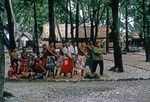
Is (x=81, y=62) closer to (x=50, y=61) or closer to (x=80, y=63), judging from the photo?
(x=80, y=63)

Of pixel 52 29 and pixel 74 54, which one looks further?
pixel 52 29

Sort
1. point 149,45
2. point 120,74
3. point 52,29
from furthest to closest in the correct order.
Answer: point 149,45 < point 52,29 < point 120,74

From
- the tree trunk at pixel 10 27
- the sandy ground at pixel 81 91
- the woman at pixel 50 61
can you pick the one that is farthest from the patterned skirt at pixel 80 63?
the tree trunk at pixel 10 27

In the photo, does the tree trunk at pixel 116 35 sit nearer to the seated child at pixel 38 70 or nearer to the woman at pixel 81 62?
the woman at pixel 81 62

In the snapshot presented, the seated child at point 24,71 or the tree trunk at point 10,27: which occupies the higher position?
the tree trunk at point 10,27

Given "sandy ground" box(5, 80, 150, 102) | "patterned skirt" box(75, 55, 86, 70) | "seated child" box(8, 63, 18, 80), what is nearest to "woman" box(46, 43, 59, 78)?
"patterned skirt" box(75, 55, 86, 70)

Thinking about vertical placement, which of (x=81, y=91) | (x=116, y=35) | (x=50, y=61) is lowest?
(x=81, y=91)

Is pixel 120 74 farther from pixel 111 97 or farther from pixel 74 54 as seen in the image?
pixel 111 97

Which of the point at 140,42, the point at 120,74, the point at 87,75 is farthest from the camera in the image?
the point at 140,42

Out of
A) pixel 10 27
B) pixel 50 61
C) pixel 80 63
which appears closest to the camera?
pixel 50 61

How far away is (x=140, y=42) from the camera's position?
326ft

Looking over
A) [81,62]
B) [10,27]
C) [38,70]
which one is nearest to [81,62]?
[81,62]

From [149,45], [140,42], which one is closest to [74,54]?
[149,45]

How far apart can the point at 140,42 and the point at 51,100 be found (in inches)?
3270
